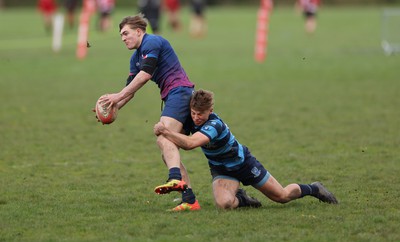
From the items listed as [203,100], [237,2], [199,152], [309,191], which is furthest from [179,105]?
[237,2]

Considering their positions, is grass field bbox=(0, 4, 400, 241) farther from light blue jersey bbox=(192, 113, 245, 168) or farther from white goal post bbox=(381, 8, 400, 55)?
white goal post bbox=(381, 8, 400, 55)

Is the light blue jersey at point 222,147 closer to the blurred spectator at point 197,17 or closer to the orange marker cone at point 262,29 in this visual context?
the orange marker cone at point 262,29

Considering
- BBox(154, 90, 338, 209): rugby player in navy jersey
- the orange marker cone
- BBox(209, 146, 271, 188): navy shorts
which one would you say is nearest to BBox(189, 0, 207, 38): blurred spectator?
the orange marker cone

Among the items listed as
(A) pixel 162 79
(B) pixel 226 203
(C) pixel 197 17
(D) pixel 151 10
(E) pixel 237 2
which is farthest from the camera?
(E) pixel 237 2

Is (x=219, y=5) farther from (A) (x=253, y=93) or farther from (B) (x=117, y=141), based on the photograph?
(B) (x=117, y=141)

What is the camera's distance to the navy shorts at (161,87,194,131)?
8.56 metres

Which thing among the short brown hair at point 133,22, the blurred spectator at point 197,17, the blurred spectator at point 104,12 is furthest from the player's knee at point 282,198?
the blurred spectator at point 104,12

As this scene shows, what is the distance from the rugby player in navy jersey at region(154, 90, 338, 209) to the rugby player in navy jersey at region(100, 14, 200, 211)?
231 millimetres

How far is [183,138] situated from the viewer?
315 inches

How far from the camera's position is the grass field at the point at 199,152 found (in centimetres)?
761

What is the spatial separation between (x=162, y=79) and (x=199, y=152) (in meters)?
3.77

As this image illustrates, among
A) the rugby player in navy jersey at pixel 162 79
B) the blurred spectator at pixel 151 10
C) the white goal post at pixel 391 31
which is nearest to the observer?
the rugby player in navy jersey at pixel 162 79

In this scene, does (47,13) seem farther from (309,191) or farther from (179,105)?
(309,191)

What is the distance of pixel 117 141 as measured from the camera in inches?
526
